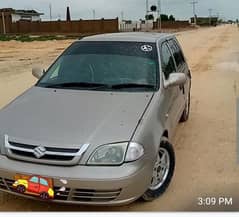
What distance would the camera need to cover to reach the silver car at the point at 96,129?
3211 mm

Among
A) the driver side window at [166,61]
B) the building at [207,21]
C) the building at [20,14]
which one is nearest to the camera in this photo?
the driver side window at [166,61]

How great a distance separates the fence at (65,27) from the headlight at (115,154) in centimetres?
4928

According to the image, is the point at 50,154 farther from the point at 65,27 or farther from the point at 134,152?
the point at 65,27

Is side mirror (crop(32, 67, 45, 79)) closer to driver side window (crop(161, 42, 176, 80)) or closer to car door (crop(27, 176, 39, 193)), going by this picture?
driver side window (crop(161, 42, 176, 80))

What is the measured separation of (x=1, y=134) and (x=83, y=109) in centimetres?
87

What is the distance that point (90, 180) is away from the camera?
10.3 ft

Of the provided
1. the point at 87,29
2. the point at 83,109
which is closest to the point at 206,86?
the point at 83,109

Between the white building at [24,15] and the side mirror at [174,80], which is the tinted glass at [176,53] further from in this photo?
the white building at [24,15]

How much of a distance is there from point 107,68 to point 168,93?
2.71ft

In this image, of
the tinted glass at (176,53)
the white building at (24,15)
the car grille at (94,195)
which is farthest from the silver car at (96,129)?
the white building at (24,15)

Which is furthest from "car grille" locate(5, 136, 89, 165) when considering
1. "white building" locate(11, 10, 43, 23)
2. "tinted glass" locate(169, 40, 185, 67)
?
"white building" locate(11, 10, 43, 23)

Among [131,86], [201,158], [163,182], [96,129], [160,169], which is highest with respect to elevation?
[131,86]

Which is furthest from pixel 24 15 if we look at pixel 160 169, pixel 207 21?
pixel 207 21
